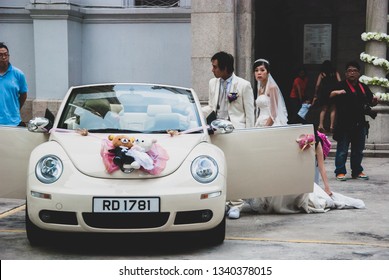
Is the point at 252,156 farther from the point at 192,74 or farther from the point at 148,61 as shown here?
the point at 148,61

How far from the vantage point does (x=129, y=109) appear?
26.0 feet

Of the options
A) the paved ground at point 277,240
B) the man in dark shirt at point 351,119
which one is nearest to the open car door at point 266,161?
the paved ground at point 277,240

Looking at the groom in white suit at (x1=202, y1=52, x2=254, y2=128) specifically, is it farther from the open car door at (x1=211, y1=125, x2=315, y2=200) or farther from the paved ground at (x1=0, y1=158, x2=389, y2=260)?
the open car door at (x1=211, y1=125, x2=315, y2=200)

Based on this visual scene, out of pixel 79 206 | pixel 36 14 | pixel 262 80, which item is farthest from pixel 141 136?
pixel 36 14

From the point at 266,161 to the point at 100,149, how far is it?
1764 mm

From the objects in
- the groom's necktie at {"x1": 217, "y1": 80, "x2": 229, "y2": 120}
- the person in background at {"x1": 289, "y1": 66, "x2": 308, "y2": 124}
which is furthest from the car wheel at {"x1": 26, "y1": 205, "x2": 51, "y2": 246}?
the person in background at {"x1": 289, "y1": 66, "x2": 308, "y2": 124}

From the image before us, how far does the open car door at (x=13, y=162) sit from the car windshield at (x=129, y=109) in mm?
413

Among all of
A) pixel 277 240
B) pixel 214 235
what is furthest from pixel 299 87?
pixel 214 235

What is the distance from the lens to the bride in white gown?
9.36 metres

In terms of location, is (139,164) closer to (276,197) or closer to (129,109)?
(129,109)

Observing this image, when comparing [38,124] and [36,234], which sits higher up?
[38,124]

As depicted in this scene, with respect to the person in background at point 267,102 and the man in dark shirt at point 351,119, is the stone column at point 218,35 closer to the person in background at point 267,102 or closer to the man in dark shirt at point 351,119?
the man in dark shirt at point 351,119

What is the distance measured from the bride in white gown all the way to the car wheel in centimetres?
264

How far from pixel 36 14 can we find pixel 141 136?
1003 cm
